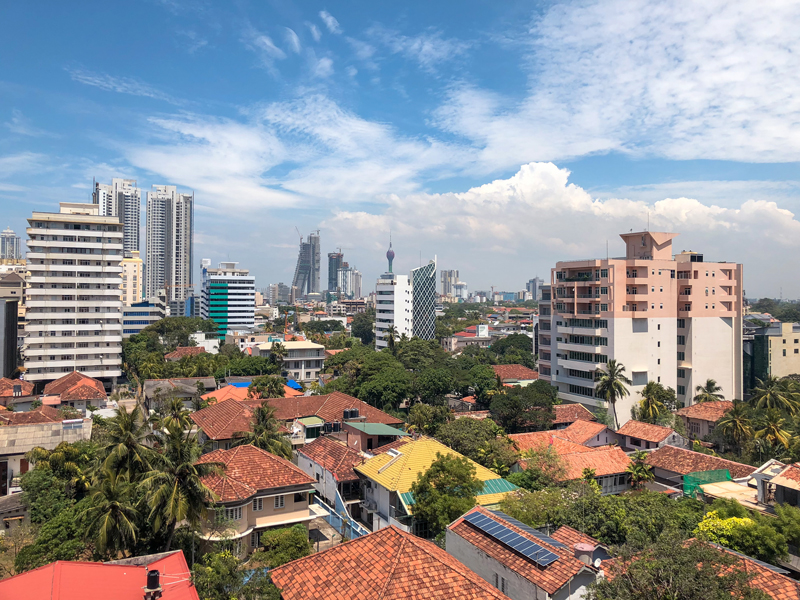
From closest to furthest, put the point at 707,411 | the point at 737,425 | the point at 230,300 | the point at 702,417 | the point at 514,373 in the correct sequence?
the point at 737,425 → the point at 702,417 → the point at 707,411 → the point at 514,373 → the point at 230,300

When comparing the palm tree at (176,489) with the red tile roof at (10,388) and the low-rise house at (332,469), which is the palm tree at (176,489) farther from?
the red tile roof at (10,388)

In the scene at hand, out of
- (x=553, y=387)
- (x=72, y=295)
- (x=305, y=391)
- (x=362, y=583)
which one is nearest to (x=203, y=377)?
(x=305, y=391)

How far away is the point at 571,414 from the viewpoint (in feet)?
166

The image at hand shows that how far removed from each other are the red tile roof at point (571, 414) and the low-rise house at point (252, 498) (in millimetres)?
29351

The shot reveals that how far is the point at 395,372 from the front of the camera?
2108 inches

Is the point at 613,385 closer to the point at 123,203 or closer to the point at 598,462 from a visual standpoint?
the point at 598,462

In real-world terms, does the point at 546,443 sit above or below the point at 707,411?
below

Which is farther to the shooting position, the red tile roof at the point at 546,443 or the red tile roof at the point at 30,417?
the red tile roof at the point at 30,417

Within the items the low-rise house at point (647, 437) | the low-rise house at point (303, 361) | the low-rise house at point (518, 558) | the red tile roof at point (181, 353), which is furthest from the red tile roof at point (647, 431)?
the red tile roof at point (181, 353)

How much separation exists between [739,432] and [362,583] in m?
33.5

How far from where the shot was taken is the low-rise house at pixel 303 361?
71.2m

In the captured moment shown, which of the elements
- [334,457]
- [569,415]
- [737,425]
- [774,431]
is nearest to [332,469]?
[334,457]

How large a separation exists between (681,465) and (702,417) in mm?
14951

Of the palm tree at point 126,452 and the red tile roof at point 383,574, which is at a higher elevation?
the palm tree at point 126,452
